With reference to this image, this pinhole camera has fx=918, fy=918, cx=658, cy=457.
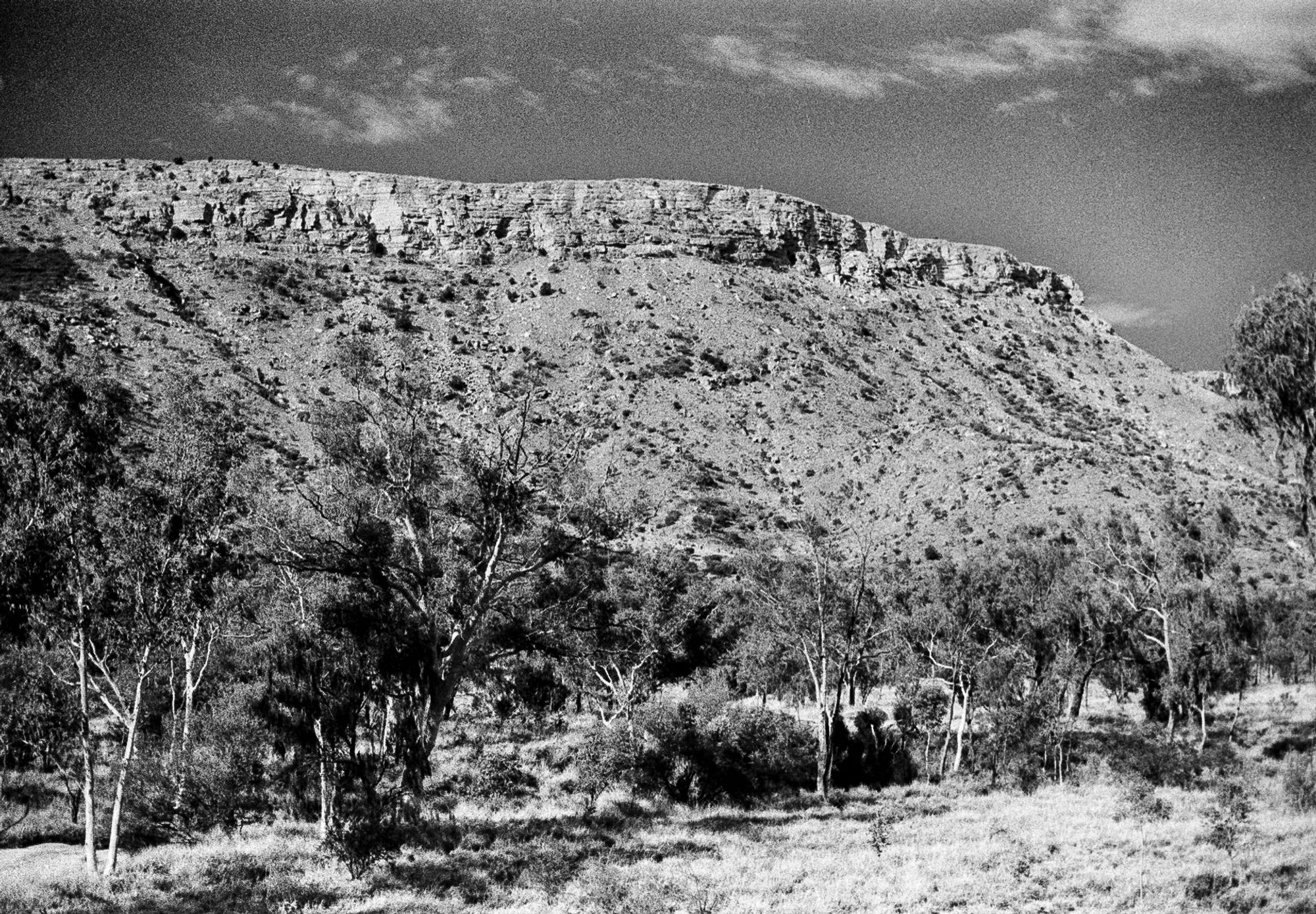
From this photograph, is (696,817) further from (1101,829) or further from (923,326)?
(923,326)

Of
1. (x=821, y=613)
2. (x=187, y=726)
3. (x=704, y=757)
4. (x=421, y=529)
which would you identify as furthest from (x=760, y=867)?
(x=187, y=726)

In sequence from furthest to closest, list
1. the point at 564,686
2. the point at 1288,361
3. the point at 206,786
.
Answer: the point at 564,686 < the point at 206,786 < the point at 1288,361

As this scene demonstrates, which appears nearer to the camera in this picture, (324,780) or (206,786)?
(324,780)

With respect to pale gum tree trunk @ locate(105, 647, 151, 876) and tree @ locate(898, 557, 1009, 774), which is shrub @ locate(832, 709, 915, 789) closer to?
tree @ locate(898, 557, 1009, 774)

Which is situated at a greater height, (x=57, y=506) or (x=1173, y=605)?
(x=57, y=506)

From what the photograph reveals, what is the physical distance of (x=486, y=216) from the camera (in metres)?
120

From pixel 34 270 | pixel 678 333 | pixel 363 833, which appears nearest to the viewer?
pixel 363 833

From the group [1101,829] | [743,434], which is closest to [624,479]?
[743,434]

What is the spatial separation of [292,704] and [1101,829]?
57.8ft

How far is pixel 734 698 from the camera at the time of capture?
45625 millimetres

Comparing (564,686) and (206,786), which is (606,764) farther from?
(564,686)

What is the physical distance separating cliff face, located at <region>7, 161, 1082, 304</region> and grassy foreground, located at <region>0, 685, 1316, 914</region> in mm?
98293

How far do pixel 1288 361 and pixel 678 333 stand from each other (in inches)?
3199

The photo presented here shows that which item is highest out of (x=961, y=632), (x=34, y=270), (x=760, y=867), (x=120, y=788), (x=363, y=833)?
(x=34, y=270)
